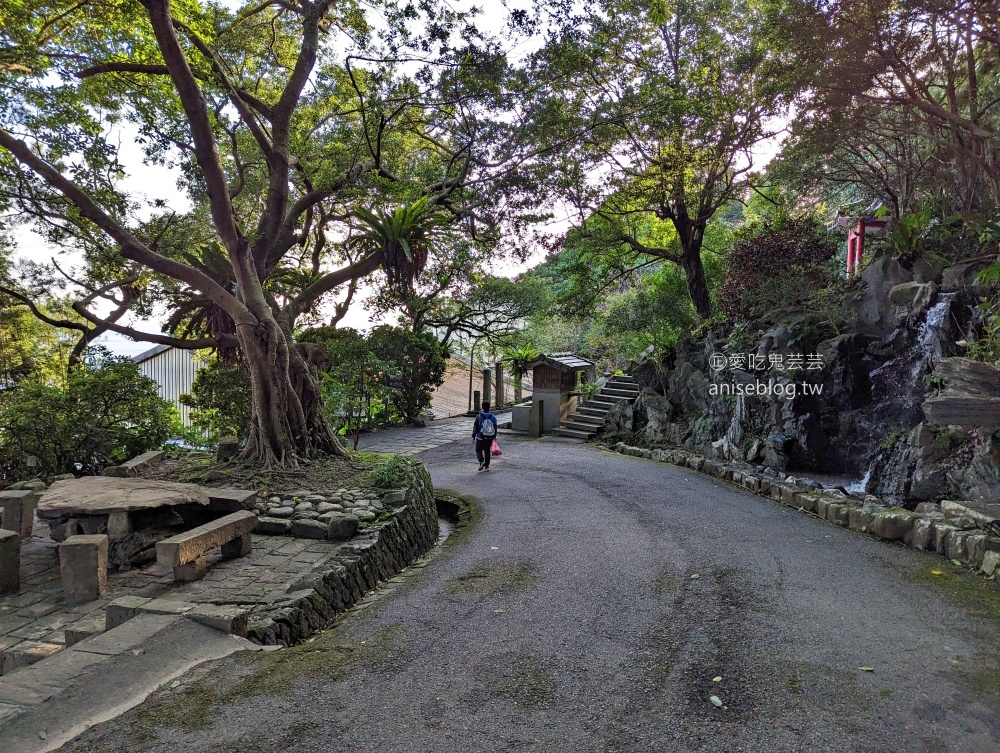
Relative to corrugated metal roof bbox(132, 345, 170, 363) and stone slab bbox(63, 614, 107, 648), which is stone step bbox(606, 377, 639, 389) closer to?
corrugated metal roof bbox(132, 345, 170, 363)

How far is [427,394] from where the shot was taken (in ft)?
61.7

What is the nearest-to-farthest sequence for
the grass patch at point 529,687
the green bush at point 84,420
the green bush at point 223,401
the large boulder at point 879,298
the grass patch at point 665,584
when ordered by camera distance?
the grass patch at point 529,687 → the grass patch at point 665,584 → the green bush at point 84,420 → the large boulder at point 879,298 → the green bush at point 223,401

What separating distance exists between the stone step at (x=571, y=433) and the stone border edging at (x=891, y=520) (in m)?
6.26

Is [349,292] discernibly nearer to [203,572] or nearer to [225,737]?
[203,572]

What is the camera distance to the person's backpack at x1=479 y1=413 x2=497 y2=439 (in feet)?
39.9

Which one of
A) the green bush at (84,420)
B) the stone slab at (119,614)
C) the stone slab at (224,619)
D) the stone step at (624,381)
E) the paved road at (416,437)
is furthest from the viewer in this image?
the stone step at (624,381)

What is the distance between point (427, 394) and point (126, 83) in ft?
36.8

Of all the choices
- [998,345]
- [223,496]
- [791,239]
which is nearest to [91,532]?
[223,496]

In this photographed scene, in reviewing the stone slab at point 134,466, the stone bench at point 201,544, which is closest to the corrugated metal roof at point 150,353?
the stone slab at point 134,466

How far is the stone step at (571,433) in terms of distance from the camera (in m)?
16.8

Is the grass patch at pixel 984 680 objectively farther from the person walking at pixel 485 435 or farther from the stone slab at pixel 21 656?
the person walking at pixel 485 435

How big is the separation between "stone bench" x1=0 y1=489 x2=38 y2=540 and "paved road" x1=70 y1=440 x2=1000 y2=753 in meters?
4.53

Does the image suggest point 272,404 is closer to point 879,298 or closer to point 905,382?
point 905,382

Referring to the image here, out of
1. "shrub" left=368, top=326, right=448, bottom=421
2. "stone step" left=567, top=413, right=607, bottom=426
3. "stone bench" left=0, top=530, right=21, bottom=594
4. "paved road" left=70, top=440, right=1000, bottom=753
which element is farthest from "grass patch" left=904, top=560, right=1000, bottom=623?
"shrub" left=368, top=326, right=448, bottom=421
